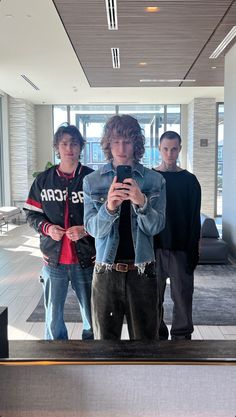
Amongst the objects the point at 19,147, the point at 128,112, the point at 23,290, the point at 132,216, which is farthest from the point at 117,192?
the point at 128,112

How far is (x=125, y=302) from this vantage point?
1.67 m

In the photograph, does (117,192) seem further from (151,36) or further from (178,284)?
(151,36)

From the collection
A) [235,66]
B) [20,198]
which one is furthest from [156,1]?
[20,198]

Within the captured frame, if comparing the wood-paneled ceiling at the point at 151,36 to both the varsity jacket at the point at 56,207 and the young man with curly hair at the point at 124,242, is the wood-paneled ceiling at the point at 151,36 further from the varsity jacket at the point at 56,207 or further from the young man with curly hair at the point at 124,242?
the young man with curly hair at the point at 124,242

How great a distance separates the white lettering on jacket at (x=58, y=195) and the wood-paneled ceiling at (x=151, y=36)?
2984 mm

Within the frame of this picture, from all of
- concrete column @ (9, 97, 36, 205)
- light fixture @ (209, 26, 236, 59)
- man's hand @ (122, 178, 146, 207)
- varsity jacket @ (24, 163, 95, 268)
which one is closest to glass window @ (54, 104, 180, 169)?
concrete column @ (9, 97, 36, 205)

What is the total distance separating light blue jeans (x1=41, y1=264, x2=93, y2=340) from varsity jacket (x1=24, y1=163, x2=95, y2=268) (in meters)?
0.05

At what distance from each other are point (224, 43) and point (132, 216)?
514 cm

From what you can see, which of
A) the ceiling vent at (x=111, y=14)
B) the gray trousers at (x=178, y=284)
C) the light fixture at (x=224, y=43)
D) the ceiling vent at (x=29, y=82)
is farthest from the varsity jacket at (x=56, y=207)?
the ceiling vent at (x=29, y=82)

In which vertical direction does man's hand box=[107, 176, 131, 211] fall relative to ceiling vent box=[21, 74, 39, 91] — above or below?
below

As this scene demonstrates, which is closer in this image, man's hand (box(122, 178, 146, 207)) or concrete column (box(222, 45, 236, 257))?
man's hand (box(122, 178, 146, 207))

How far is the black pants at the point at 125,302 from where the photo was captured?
5.42ft

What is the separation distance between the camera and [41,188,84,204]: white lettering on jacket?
6.95 ft

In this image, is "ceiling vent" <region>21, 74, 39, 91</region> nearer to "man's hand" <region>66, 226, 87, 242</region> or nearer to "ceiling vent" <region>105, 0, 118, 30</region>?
"ceiling vent" <region>105, 0, 118, 30</region>
